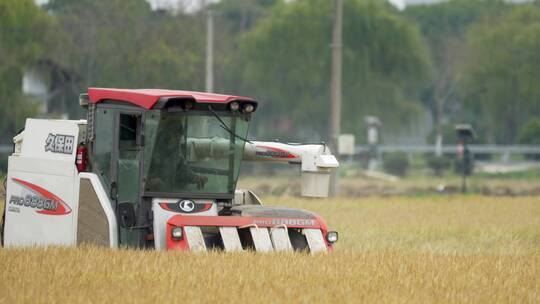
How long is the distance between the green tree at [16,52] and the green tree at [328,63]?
21098 mm

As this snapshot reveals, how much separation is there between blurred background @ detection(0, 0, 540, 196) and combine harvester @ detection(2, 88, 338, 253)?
84.8 ft

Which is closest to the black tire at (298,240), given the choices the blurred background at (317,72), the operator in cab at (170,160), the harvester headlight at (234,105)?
the operator in cab at (170,160)

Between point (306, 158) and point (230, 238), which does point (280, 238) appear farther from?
point (306, 158)

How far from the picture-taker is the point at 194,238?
1421 centimetres

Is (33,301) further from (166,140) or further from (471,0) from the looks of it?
(471,0)

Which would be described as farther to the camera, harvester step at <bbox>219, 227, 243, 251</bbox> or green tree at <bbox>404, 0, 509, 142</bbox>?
green tree at <bbox>404, 0, 509, 142</bbox>

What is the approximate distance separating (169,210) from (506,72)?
2126 inches

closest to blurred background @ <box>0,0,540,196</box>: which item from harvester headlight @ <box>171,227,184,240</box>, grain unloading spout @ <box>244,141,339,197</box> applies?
grain unloading spout @ <box>244,141,339,197</box>

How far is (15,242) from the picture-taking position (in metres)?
15.6

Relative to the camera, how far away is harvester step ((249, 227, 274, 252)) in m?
14.5

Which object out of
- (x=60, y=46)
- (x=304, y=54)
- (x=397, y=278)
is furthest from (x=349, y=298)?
(x=304, y=54)

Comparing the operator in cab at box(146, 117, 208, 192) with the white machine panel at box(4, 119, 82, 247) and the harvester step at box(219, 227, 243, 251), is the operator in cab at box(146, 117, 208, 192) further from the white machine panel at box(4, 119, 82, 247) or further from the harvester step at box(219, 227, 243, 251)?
the white machine panel at box(4, 119, 82, 247)

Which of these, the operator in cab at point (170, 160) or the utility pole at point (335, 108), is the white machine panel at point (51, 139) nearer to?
the operator in cab at point (170, 160)

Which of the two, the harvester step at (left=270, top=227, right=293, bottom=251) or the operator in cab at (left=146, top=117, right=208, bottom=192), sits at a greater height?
the operator in cab at (left=146, top=117, right=208, bottom=192)
